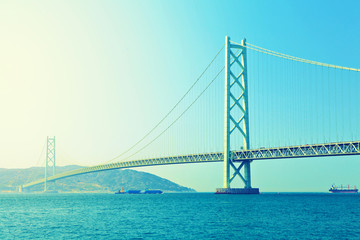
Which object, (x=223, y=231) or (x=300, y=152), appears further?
(x=300, y=152)

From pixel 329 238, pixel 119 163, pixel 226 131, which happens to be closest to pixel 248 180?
pixel 226 131

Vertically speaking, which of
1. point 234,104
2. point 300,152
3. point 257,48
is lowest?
point 300,152

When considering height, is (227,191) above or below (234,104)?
below

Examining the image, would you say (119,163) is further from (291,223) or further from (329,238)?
(329,238)

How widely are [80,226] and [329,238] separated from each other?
679 inches

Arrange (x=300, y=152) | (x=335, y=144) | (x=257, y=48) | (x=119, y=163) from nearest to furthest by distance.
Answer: (x=335, y=144)
(x=300, y=152)
(x=257, y=48)
(x=119, y=163)

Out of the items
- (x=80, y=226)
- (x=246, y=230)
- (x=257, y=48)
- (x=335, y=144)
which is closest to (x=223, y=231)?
(x=246, y=230)

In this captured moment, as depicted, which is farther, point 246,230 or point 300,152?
point 300,152

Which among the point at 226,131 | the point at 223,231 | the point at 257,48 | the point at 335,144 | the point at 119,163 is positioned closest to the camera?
the point at 223,231

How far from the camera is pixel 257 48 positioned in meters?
83.9

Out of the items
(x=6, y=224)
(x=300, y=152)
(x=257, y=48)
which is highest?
(x=257, y=48)

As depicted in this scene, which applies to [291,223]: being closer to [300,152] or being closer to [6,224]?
[6,224]

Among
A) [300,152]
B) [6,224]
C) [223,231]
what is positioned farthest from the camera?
[300,152]

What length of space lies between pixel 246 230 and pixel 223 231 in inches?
61.4
